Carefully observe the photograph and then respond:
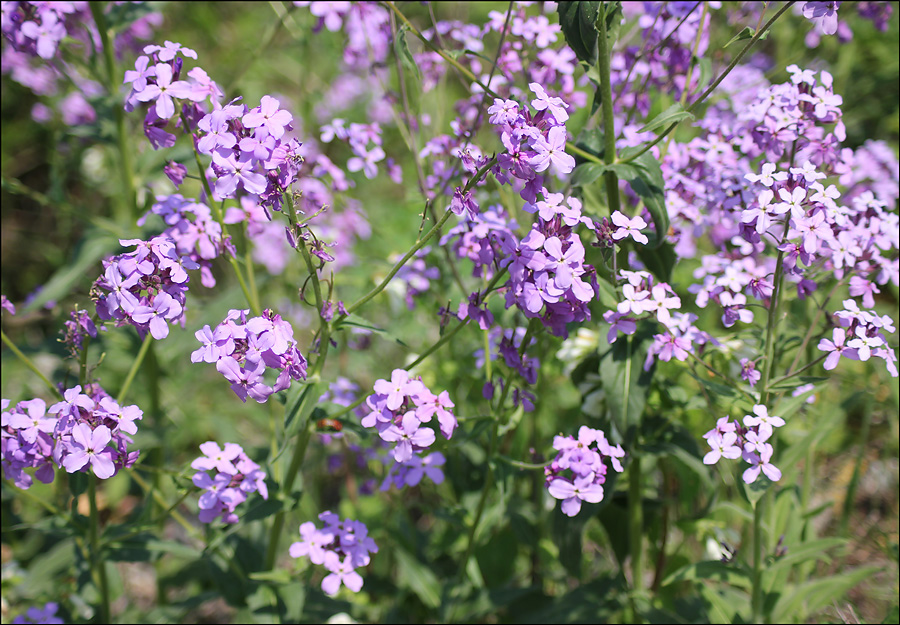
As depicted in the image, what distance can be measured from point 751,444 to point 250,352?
158cm

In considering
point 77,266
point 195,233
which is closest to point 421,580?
point 195,233

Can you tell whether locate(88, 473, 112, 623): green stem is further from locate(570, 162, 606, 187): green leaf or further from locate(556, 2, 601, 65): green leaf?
locate(556, 2, 601, 65): green leaf

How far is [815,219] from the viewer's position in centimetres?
235

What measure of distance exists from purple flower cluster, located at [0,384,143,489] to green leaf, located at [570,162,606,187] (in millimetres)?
1637

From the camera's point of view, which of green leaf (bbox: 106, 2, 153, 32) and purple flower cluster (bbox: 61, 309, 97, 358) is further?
green leaf (bbox: 106, 2, 153, 32)

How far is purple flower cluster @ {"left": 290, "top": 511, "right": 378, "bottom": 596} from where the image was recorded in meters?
2.54

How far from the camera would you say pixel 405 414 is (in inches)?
86.4

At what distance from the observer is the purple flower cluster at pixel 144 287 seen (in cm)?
208

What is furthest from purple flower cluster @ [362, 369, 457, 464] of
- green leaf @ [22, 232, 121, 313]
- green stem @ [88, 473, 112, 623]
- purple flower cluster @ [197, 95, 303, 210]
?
green leaf @ [22, 232, 121, 313]

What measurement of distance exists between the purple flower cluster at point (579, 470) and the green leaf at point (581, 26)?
1312 millimetres

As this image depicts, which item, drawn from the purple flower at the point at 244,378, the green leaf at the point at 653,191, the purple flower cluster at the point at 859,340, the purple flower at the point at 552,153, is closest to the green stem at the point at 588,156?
the green leaf at the point at 653,191

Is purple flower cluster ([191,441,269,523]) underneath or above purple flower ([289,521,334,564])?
above

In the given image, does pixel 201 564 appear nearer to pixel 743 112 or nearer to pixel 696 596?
pixel 696 596

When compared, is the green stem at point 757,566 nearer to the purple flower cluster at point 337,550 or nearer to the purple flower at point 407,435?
the purple flower at point 407,435
